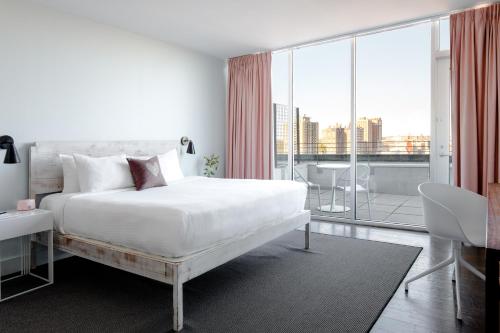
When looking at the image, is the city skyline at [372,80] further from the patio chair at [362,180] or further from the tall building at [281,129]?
the patio chair at [362,180]

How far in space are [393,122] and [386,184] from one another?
85cm

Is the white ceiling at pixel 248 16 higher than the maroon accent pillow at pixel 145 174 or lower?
higher

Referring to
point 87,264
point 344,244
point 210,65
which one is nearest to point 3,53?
point 87,264

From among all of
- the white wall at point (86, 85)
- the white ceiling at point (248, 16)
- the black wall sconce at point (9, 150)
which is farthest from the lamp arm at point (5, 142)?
the white ceiling at point (248, 16)

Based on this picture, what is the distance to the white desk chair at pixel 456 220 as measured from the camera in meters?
2.20

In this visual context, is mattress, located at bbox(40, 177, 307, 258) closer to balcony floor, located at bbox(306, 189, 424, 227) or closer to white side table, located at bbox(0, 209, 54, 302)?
white side table, located at bbox(0, 209, 54, 302)

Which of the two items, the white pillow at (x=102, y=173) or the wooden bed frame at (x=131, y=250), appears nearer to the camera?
the wooden bed frame at (x=131, y=250)

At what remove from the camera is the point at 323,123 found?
512 centimetres

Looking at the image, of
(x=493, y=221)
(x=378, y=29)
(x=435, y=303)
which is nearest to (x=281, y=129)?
(x=378, y=29)

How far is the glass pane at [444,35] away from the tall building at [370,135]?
1124mm

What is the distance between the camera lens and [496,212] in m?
1.82

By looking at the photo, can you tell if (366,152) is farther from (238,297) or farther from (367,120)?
(238,297)

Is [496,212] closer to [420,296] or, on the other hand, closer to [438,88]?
[420,296]

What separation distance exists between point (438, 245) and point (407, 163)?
121 cm
